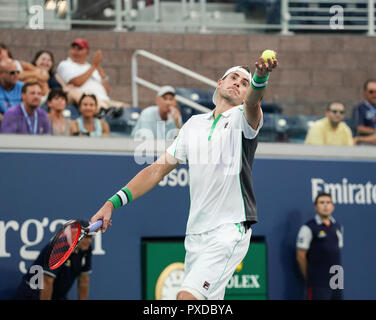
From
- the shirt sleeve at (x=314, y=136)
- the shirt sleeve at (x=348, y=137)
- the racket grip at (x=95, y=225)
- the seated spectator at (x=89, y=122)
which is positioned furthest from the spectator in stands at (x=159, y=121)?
the racket grip at (x=95, y=225)

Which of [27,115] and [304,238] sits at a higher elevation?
[27,115]

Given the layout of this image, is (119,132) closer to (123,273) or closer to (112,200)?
(123,273)

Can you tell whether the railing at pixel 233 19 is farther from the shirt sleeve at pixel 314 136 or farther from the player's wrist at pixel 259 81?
the player's wrist at pixel 259 81

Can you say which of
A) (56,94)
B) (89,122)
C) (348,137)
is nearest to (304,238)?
(348,137)

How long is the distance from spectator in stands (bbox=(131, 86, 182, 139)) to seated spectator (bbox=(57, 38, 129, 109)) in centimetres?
44

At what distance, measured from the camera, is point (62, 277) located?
9.12 metres

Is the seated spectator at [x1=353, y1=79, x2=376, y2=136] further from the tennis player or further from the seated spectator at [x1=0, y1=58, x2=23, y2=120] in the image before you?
the tennis player

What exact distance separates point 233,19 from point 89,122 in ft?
12.4

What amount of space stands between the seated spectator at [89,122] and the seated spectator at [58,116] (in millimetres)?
76

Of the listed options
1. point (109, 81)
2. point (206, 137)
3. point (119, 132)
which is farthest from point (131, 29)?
point (206, 137)

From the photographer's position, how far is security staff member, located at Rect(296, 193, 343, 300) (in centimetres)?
987

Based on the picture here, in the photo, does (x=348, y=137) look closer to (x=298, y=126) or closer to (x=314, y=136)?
(x=314, y=136)

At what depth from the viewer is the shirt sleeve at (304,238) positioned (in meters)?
10.0

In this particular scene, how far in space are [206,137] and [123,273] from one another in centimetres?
364
